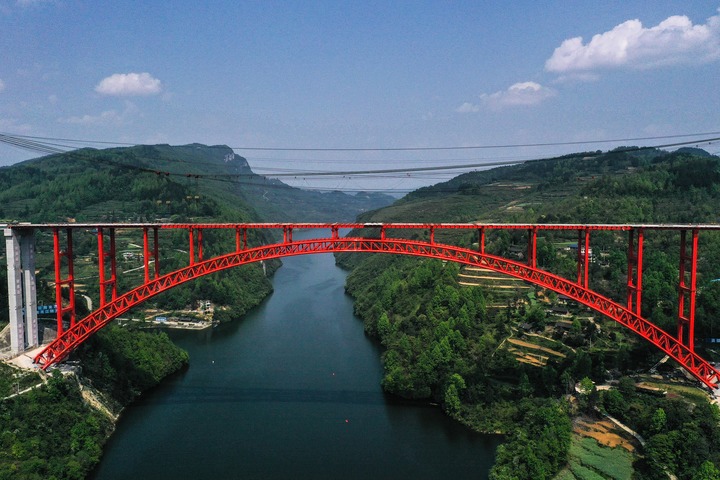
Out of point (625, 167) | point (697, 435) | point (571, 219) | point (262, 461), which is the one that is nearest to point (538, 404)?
point (697, 435)

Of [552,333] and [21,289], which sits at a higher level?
[21,289]

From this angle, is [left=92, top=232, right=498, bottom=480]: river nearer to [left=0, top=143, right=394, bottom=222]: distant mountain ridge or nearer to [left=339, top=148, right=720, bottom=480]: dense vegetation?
[left=339, top=148, right=720, bottom=480]: dense vegetation

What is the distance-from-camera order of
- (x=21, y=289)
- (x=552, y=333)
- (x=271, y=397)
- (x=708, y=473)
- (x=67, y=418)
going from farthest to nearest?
(x=552, y=333) → (x=271, y=397) → (x=21, y=289) → (x=67, y=418) → (x=708, y=473)

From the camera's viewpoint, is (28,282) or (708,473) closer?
(708,473)

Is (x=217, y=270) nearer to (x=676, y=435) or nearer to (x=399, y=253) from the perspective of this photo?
(x=399, y=253)

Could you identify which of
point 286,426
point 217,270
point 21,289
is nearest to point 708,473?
point 286,426

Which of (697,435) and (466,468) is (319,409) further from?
(697,435)
